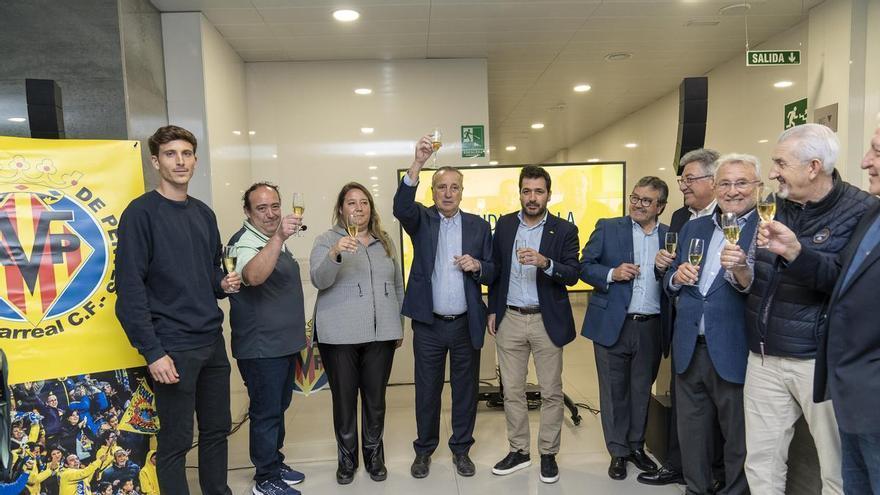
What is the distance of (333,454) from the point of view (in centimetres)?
342

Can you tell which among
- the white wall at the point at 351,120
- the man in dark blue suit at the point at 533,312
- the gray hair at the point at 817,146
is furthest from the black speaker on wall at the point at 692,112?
the white wall at the point at 351,120

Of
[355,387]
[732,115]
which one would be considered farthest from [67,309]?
[732,115]

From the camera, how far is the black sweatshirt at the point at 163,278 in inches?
84.6

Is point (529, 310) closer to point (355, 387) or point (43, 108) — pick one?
point (355, 387)

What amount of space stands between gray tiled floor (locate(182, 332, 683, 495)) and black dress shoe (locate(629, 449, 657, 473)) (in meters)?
0.05

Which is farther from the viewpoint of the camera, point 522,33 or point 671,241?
point 522,33

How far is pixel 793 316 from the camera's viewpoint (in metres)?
1.92

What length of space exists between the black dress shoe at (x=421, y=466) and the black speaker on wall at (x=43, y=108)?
2.57 m

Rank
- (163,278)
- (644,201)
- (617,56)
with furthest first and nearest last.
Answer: (617,56) < (644,201) < (163,278)

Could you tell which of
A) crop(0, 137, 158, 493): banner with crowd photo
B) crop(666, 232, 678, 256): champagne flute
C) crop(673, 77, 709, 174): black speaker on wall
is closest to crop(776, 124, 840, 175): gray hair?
crop(666, 232, 678, 256): champagne flute

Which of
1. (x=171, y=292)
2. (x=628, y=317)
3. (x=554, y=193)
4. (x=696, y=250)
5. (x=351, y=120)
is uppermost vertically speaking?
(x=351, y=120)

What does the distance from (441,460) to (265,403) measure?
46.0 inches

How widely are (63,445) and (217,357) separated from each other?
77 cm

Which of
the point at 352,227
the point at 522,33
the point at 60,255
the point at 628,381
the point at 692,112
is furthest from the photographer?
the point at 522,33
